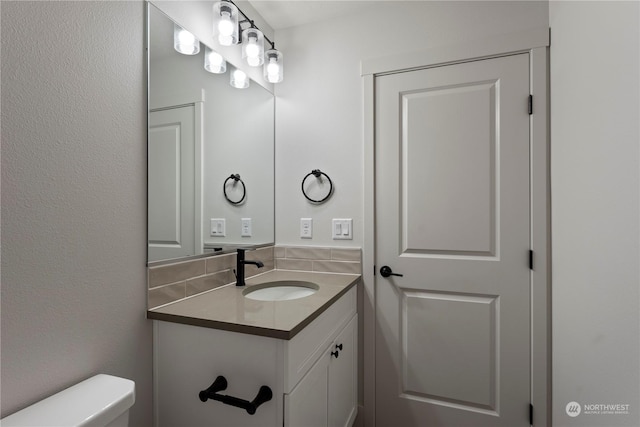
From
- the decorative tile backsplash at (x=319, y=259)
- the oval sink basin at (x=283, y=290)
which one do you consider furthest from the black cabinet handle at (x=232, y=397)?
the decorative tile backsplash at (x=319, y=259)

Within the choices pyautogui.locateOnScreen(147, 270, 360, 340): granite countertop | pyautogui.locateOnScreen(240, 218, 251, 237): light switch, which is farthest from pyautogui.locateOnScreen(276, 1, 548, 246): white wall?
pyautogui.locateOnScreen(147, 270, 360, 340): granite countertop

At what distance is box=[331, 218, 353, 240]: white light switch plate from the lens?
184 centimetres

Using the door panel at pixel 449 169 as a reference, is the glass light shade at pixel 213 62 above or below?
above

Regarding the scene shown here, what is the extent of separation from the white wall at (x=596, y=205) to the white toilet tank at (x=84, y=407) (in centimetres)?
136

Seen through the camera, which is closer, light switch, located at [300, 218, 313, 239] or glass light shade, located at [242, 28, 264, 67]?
glass light shade, located at [242, 28, 264, 67]

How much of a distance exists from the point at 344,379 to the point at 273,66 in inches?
68.4

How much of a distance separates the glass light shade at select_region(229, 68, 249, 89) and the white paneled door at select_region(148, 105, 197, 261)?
0.38 m

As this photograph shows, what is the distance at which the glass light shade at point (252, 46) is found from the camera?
159cm

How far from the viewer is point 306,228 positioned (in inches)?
76.2

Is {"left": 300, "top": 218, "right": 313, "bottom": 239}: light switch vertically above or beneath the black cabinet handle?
above

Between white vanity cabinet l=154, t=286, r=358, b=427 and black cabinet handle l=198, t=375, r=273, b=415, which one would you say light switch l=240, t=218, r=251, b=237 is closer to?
white vanity cabinet l=154, t=286, r=358, b=427

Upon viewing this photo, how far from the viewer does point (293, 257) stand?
196 cm

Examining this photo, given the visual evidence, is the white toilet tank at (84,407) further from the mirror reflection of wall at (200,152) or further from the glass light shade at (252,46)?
the glass light shade at (252,46)

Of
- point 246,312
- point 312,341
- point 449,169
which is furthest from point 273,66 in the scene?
point 312,341
